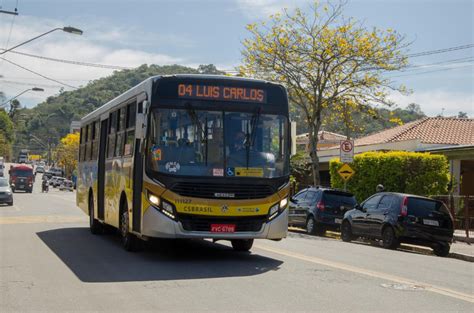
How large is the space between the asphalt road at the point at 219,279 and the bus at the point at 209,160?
75cm

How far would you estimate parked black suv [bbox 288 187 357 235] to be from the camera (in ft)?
76.2

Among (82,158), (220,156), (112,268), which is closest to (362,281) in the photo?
(220,156)

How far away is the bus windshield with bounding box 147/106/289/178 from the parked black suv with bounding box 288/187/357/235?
36.9ft

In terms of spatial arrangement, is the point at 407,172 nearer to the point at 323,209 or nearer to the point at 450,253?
the point at 323,209

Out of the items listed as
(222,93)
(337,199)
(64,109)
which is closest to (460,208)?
(337,199)

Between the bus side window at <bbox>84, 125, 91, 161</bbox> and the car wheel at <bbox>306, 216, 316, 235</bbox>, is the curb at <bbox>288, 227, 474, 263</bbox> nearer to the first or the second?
the car wheel at <bbox>306, 216, 316, 235</bbox>

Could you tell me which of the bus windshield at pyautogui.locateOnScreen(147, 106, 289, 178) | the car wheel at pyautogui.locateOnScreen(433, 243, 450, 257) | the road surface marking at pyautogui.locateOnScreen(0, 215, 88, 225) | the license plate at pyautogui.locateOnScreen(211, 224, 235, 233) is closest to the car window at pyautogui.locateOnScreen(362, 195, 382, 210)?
the car wheel at pyautogui.locateOnScreen(433, 243, 450, 257)

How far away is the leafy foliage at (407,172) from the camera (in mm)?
26953

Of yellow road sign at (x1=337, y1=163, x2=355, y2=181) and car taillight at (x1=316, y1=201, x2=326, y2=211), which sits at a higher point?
yellow road sign at (x1=337, y1=163, x2=355, y2=181)

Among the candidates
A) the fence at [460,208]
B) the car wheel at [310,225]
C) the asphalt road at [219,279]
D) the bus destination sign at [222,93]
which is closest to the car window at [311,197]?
the car wheel at [310,225]

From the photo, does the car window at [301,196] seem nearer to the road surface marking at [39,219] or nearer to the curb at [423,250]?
the curb at [423,250]

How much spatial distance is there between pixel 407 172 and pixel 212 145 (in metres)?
17.2

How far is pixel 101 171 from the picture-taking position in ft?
54.9

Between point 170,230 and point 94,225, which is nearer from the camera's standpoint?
point 170,230
